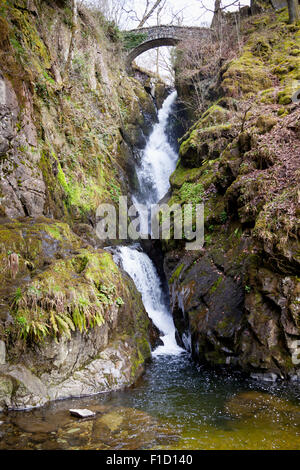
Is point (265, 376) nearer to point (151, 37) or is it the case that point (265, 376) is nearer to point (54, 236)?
point (54, 236)

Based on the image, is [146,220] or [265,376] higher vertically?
[146,220]

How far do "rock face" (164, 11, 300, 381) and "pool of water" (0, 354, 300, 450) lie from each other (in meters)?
0.83

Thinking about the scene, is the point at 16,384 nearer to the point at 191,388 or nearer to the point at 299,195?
the point at 191,388

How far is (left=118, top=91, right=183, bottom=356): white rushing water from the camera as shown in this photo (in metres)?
10.4

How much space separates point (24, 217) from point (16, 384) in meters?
3.79

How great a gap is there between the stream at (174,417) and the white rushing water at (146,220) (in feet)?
7.39

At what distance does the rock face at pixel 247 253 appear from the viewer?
20.6 feet

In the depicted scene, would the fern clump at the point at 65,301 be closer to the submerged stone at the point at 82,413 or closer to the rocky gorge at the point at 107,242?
the rocky gorge at the point at 107,242

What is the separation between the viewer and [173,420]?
4.75 m

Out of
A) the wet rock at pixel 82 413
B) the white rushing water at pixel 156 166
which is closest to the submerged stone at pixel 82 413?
the wet rock at pixel 82 413

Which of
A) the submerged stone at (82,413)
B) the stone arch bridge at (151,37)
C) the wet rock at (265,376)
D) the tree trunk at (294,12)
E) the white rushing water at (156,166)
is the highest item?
the stone arch bridge at (151,37)

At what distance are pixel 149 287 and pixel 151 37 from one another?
778 inches

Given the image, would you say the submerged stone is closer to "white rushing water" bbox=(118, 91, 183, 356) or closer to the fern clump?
the fern clump

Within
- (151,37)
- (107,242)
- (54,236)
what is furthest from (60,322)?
(151,37)
